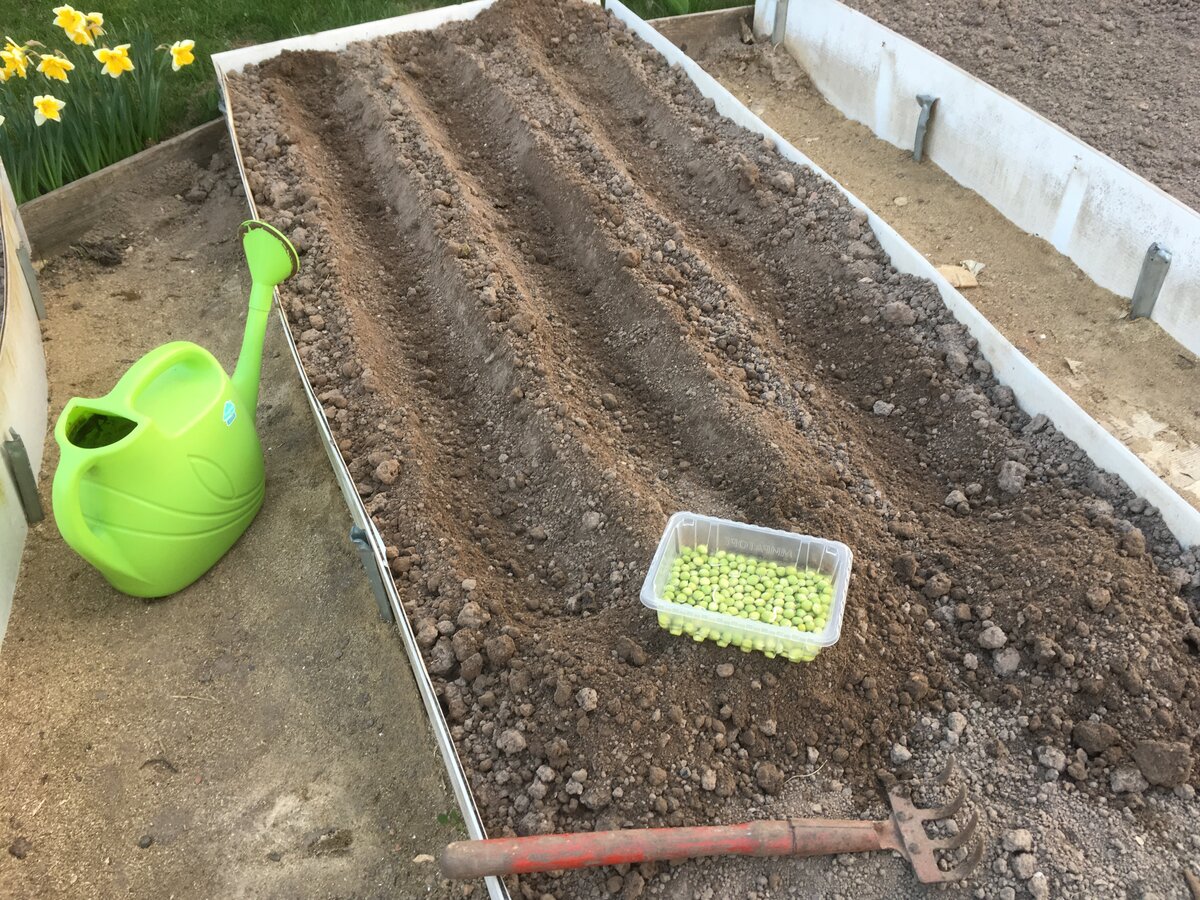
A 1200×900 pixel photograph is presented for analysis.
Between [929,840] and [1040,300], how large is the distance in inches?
97.8

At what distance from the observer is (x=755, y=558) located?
9.04ft

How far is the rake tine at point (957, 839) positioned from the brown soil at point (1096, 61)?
2956mm

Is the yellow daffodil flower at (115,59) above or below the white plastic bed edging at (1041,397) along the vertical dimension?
above

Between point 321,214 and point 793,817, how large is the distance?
314cm

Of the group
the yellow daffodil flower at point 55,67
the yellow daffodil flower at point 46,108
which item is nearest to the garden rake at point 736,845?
the yellow daffodil flower at point 46,108

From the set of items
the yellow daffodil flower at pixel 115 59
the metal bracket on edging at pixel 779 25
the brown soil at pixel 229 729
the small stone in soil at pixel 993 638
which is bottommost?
the brown soil at pixel 229 729

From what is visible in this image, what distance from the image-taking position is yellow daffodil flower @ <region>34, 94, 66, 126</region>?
420 cm

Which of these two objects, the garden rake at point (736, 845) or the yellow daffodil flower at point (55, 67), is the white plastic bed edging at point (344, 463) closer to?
the garden rake at point (736, 845)

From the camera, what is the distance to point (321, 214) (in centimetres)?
424

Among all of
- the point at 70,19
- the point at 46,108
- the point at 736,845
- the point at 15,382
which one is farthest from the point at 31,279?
the point at 736,845

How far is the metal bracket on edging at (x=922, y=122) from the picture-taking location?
4.61 meters

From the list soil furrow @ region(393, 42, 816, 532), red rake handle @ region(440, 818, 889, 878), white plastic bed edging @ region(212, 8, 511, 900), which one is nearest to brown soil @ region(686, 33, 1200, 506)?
soil furrow @ region(393, 42, 816, 532)

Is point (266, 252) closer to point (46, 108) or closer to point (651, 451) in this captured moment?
point (651, 451)

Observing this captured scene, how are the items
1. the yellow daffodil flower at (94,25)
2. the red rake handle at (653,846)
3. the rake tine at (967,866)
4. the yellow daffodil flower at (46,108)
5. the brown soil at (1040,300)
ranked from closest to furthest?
1. the red rake handle at (653,846)
2. the rake tine at (967,866)
3. the brown soil at (1040,300)
4. the yellow daffodil flower at (46,108)
5. the yellow daffodil flower at (94,25)
